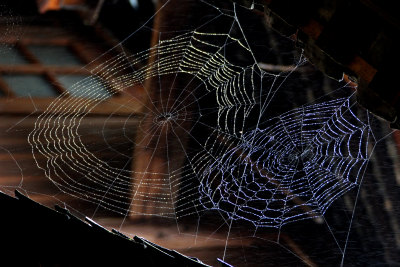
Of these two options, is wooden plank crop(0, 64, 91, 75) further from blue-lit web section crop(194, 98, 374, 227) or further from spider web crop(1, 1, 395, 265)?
blue-lit web section crop(194, 98, 374, 227)

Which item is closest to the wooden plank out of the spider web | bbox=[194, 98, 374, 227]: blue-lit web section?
the spider web

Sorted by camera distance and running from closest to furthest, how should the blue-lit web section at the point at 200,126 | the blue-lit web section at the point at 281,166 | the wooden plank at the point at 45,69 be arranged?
the blue-lit web section at the point at 200,126, the wooden plank at the point at 45,69, the blue-lit web section at the point at 281,166

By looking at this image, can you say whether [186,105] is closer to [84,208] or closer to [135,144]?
[135,144]

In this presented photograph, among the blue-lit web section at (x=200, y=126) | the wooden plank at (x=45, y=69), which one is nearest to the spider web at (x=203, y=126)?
the blue-lit web section at (x=200, y=126)

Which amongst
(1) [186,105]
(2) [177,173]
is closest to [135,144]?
(2) [177,173]

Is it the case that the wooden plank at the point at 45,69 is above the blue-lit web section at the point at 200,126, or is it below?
above

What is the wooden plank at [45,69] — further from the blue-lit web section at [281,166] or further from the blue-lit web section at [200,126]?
the blue-lit web section at [281,166]

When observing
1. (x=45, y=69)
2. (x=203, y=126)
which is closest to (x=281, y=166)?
(x=203, y=126)

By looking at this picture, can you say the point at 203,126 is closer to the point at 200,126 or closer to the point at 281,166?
the point at 200,126
